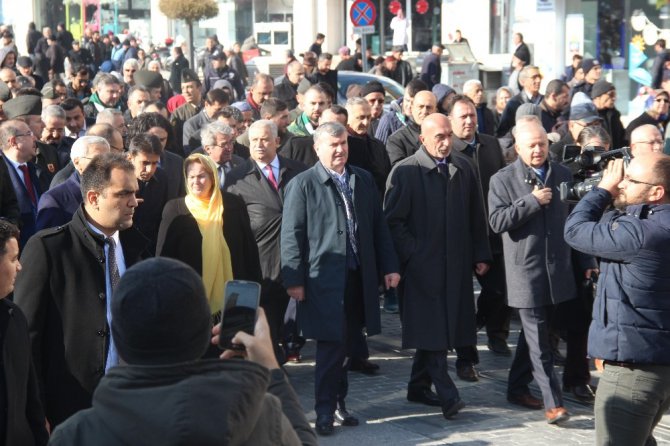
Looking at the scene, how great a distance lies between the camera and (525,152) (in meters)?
7.68

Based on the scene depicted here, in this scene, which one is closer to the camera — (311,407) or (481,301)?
(311,407)

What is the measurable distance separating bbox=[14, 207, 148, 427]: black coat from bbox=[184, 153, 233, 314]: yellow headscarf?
148 centimetres

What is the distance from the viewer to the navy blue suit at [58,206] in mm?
6770

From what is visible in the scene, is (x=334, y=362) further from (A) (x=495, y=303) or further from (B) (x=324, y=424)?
(A) (x=495, y=303)

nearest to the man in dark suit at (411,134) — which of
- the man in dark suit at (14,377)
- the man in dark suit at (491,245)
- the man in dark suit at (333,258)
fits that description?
the man in dark suit at (491,245)

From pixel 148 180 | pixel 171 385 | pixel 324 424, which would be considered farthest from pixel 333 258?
pixel 171 385

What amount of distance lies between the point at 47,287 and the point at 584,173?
9.18 feet

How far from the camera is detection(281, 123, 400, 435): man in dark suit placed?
23.9 ft

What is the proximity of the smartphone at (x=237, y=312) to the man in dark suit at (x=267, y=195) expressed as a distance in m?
5.09

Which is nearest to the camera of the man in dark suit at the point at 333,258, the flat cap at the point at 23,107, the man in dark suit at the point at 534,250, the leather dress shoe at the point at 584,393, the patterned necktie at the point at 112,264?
the patterned necktie at the point at 112,264

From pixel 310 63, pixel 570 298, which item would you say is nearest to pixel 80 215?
pixel 570 298

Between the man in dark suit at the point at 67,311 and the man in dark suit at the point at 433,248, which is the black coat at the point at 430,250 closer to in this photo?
the man in dark suit at the point at 433,248

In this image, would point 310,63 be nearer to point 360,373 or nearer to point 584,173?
point 360,373

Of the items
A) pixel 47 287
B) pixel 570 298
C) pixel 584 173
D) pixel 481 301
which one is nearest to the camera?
pixel 47 287
